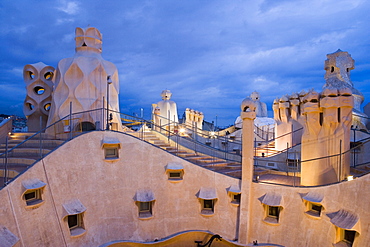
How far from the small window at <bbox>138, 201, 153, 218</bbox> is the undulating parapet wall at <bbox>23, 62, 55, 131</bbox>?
28.2 feet

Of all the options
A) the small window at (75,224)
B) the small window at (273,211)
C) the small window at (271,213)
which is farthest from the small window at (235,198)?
the small window at (75,224)

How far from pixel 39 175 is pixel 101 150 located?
6.72ft

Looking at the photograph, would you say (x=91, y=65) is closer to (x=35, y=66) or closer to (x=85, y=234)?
(x=35, y=66)

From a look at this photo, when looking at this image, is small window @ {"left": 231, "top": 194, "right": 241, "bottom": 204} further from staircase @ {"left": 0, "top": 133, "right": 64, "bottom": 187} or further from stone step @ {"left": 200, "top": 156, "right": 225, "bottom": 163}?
staircase @ {"left": 0, "top": 133, "right": 64, "bottom": 187}

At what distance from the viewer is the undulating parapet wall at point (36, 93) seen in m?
13.5

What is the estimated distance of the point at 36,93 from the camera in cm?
1395

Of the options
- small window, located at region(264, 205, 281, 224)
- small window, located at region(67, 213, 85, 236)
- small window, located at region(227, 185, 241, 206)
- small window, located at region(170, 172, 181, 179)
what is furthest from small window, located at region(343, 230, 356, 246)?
small window, located at region(67, 213, 85, 236)

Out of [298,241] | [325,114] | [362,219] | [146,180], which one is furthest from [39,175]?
[325,114]

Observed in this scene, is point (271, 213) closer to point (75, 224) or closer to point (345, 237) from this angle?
point (345, 237)

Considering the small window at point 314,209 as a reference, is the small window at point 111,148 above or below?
above

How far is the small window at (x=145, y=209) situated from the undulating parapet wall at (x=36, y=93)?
8595 millimetres

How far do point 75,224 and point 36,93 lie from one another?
9610 millimetres

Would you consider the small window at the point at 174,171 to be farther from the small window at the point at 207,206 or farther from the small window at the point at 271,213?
the small window at the point at 271,213

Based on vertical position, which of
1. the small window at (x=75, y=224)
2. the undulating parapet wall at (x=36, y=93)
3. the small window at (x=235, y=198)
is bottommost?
the small window at (x=75, y=224)
